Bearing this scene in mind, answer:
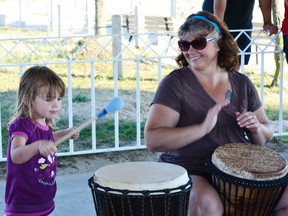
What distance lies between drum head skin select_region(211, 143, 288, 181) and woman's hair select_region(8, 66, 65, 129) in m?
0.75

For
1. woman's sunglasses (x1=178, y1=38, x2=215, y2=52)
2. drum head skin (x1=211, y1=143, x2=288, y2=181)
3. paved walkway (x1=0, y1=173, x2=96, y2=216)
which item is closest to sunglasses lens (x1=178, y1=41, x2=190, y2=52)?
woman's sunglasses (x1=178, y1=38, x2=215, y2=52)

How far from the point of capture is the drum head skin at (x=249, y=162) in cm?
262

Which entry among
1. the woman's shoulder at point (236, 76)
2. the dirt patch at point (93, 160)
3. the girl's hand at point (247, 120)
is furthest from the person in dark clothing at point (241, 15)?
the girl's hand at point (247, 120)

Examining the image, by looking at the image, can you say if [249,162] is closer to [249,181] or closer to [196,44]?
[249,181]

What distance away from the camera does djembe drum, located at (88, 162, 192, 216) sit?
7.88ft

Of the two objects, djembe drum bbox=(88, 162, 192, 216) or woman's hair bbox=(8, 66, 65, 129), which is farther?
woman's hair bbox=(8, 66, 65, 129)

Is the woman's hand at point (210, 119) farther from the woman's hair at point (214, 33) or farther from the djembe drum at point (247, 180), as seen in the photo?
the woman's hair at point (214, 33)

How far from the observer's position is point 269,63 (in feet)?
35.1

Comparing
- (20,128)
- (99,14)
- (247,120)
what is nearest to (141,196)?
(20,128)

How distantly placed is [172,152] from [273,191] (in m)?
0.52

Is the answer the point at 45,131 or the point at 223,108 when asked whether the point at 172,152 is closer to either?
the point at 223,108

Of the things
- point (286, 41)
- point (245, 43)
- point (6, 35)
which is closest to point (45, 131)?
point (286, 41)

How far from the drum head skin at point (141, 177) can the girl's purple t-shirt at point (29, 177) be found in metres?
0.30

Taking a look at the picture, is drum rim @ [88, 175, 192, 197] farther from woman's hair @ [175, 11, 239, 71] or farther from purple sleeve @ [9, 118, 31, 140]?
woman's hair @ [175, 11, 239, 71]
